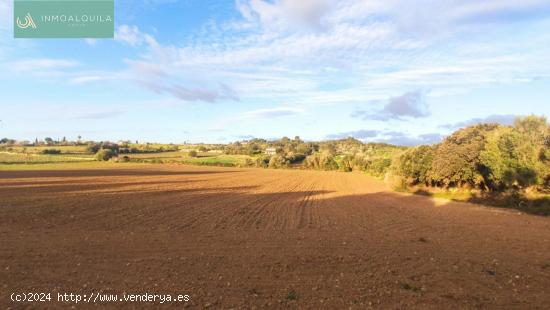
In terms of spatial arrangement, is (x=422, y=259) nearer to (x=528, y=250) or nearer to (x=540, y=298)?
(x=540, y=298)

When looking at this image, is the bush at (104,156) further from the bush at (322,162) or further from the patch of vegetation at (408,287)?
the patch of vegetation at (408,287)

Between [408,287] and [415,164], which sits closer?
[408,287]

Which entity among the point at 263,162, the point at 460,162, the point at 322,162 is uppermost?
the point at 460,162

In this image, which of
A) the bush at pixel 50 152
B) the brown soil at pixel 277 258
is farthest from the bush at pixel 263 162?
the brown soil at pixel 277 258

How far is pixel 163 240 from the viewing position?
11.8 metres

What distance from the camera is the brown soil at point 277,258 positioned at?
7.20m

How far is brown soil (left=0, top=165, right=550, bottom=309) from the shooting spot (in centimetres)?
720

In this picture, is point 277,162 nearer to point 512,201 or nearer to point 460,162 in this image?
point 460,162

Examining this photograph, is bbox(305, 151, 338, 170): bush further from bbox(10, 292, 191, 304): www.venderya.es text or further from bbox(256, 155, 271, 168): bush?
bbox(10, 292, 191, 304): www.venderya.es text

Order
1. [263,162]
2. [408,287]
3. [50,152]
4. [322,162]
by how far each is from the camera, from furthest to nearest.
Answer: [50,152]
[263,162]
[322,162]
[408,287]

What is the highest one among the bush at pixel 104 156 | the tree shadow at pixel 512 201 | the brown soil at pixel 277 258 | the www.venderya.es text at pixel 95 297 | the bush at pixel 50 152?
the bush at pixel 50 152

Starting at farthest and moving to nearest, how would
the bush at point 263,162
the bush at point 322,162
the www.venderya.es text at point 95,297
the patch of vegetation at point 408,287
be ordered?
the bush at point 263,162 → the bush at point 322,162 → the patch of vegetation at point 408,287 → the www.venderya.es text at point 95,297

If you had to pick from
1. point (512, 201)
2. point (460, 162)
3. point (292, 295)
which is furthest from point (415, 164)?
point (292, 295)

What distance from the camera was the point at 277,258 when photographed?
32.3ft
